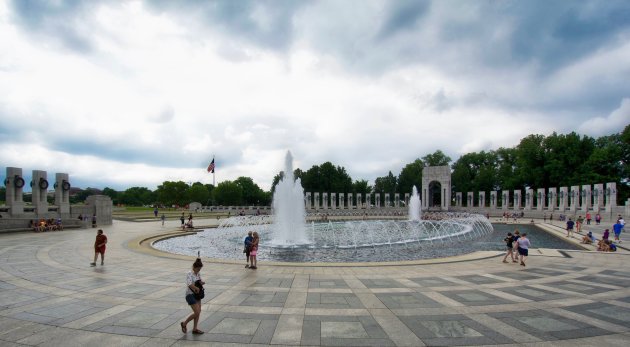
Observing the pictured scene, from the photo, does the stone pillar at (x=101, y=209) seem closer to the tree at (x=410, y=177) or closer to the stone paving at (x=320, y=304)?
the stone paving at (x=320, y=304)

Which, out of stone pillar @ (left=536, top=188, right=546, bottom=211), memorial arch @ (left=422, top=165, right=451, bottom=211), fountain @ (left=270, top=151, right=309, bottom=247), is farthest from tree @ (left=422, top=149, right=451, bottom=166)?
fountain @ (left=270, top=151, right=309, bottom=247)

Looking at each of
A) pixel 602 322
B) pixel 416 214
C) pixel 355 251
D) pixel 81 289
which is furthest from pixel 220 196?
pixel 602 322

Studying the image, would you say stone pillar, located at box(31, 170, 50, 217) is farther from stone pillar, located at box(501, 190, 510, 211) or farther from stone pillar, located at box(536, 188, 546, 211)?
stone pillar, located at box(501, 190, 510, 211)

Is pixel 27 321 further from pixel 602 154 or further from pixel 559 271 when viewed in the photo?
pixel 602 154

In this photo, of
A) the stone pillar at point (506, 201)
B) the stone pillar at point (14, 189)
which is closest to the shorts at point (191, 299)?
the stone pillar at point (14, 189)

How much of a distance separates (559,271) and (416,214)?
5372 cm

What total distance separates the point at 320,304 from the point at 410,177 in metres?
113

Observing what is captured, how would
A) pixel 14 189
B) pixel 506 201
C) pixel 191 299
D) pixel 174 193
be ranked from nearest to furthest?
1. pixel 191 299
2. pixel 14 189
3. pixel 506 201
4. pixel 174 193

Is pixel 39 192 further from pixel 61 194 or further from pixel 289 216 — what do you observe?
pixel 289 216

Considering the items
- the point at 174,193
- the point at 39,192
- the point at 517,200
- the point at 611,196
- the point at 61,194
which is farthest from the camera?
the point at 174,193

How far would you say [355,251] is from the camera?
843 inches

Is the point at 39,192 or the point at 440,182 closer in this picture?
the point at 39,192

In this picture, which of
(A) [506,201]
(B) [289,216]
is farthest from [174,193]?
(A) [506,201]

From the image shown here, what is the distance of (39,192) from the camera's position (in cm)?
3359
